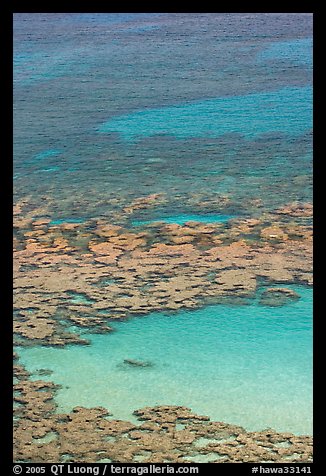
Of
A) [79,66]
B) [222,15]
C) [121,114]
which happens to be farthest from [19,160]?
[222,15]

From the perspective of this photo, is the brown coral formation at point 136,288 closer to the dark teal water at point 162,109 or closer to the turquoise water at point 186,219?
the turquoise water at point 186,219

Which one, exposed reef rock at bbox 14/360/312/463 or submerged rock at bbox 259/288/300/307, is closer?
exposed reef rock at bbox 14/360/312/463

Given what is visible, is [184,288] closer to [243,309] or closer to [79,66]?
[243,309]

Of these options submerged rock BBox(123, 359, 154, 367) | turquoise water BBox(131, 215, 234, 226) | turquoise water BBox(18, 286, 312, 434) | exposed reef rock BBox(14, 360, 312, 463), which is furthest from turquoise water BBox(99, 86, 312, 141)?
exposed reef rock BBox(14, 360, 312, 463)

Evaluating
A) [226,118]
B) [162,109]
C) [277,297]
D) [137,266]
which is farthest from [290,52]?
[277,297]

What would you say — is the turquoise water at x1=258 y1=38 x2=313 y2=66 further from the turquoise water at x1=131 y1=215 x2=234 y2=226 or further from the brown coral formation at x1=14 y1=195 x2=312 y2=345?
the turquoise water at x1=131 y1=215 x2=234 y2=226

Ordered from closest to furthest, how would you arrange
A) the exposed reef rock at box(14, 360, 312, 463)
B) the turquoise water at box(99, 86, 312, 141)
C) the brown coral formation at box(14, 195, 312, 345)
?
the exposed reef rock at box(14, 360, 312, 463) → the brown coral formation at box(14, 195, 312, 345) → the turquoise water at box(99, 86, 312, 141)
